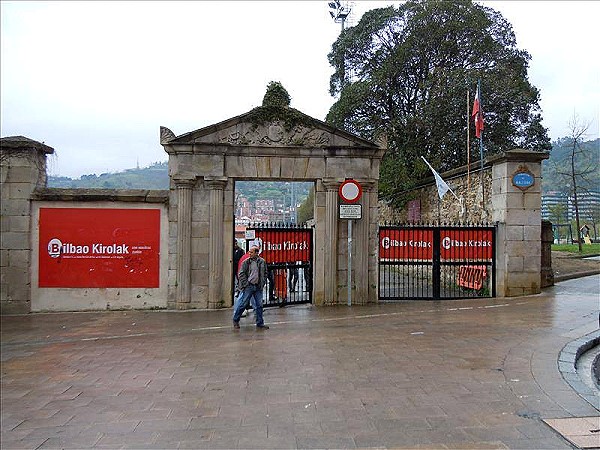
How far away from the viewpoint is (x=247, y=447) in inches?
168

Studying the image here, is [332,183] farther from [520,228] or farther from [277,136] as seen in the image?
[520,228]

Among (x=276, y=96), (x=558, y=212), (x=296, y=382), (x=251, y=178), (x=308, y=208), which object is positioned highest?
(x=276, y=96)

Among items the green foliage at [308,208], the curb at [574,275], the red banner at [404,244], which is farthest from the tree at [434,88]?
the red banner at [404,244]

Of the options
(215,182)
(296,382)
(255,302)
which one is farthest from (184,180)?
(296,382)

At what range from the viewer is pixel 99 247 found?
11828 millimetres

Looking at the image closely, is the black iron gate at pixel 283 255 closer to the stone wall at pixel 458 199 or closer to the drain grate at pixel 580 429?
the stone wall at pixel 458 199

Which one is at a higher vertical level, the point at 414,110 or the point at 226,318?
the point at 414,110

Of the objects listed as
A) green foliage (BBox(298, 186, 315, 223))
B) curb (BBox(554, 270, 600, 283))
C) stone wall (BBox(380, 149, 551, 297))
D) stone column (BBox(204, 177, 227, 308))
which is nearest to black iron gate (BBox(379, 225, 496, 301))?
stone wall (BBox(380, 149, 551, 297))

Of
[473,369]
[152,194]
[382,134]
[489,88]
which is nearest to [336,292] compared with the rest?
[382,134]

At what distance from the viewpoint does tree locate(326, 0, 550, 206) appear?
22375mm

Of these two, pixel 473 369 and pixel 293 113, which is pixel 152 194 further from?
pixel 473 369

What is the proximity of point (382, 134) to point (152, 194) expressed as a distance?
18.5ft

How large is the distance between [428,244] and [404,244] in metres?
0.64

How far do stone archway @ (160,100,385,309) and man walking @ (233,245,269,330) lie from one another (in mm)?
2173
